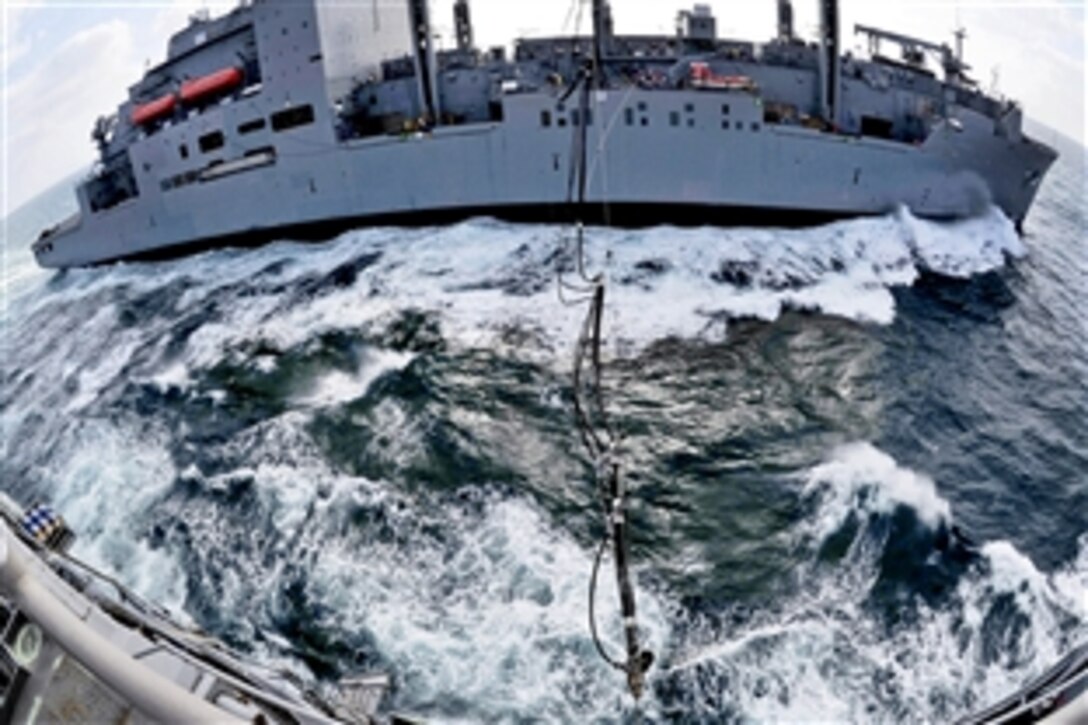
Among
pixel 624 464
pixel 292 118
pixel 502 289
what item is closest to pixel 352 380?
A: pixel 502 289

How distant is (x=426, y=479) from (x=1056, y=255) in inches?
1111

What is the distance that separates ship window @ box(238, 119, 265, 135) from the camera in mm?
29438

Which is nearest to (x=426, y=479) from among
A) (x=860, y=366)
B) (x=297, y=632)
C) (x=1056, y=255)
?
(x=297, y=632)

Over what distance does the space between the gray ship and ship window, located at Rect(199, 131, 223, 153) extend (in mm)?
74

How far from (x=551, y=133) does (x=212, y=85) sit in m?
14.0

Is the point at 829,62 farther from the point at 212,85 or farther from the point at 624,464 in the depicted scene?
the point at 212,85

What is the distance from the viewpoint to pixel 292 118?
1134 inches

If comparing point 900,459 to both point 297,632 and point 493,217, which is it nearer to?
point 297,632

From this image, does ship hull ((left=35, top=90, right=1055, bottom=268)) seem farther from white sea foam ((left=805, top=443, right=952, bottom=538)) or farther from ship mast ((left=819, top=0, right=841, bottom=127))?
white sea foam ((left=805, top=443, right=952, bottom=538))

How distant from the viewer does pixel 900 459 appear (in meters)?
15.2

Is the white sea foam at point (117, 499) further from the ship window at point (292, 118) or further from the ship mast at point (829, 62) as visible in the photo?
the ship mast at point (829, 62)

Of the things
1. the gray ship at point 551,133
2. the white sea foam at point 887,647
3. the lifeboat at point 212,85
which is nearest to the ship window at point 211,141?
the gray ship at point 551,133

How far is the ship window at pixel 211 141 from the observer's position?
30.4 meters

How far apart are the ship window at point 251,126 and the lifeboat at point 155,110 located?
476cm
